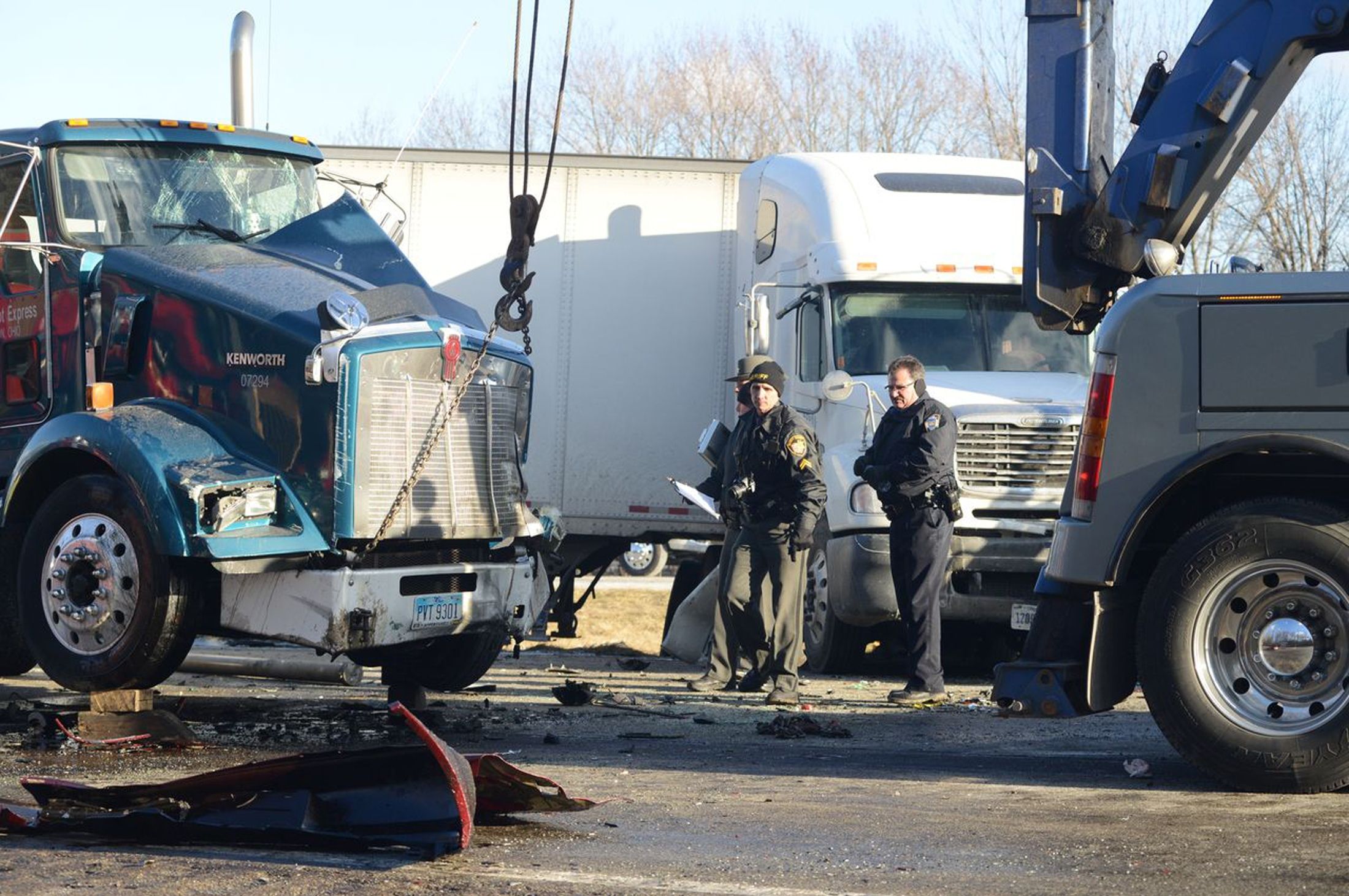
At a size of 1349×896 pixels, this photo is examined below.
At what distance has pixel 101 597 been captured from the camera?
27.9 ft

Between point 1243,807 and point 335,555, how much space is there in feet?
14.0

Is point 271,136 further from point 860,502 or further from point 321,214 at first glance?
point 860,502

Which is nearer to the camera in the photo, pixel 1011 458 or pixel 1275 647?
pixel 1275 647

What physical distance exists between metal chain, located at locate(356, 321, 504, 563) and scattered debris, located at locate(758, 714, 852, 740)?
7.14 ft

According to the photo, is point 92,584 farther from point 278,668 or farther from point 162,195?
point 278,668

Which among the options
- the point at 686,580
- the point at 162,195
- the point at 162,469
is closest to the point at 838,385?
the point at 686,580

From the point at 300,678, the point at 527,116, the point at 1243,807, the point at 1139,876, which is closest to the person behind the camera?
the point at 1139,876

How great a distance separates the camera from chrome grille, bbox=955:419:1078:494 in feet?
41.7

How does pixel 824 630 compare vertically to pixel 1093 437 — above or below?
below

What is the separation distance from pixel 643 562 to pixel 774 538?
629 inches

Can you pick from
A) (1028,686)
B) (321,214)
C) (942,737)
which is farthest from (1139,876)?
(321,214)

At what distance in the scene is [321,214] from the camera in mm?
9945

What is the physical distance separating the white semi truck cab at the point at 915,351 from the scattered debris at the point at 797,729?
301cm

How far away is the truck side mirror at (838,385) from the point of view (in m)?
12.5
